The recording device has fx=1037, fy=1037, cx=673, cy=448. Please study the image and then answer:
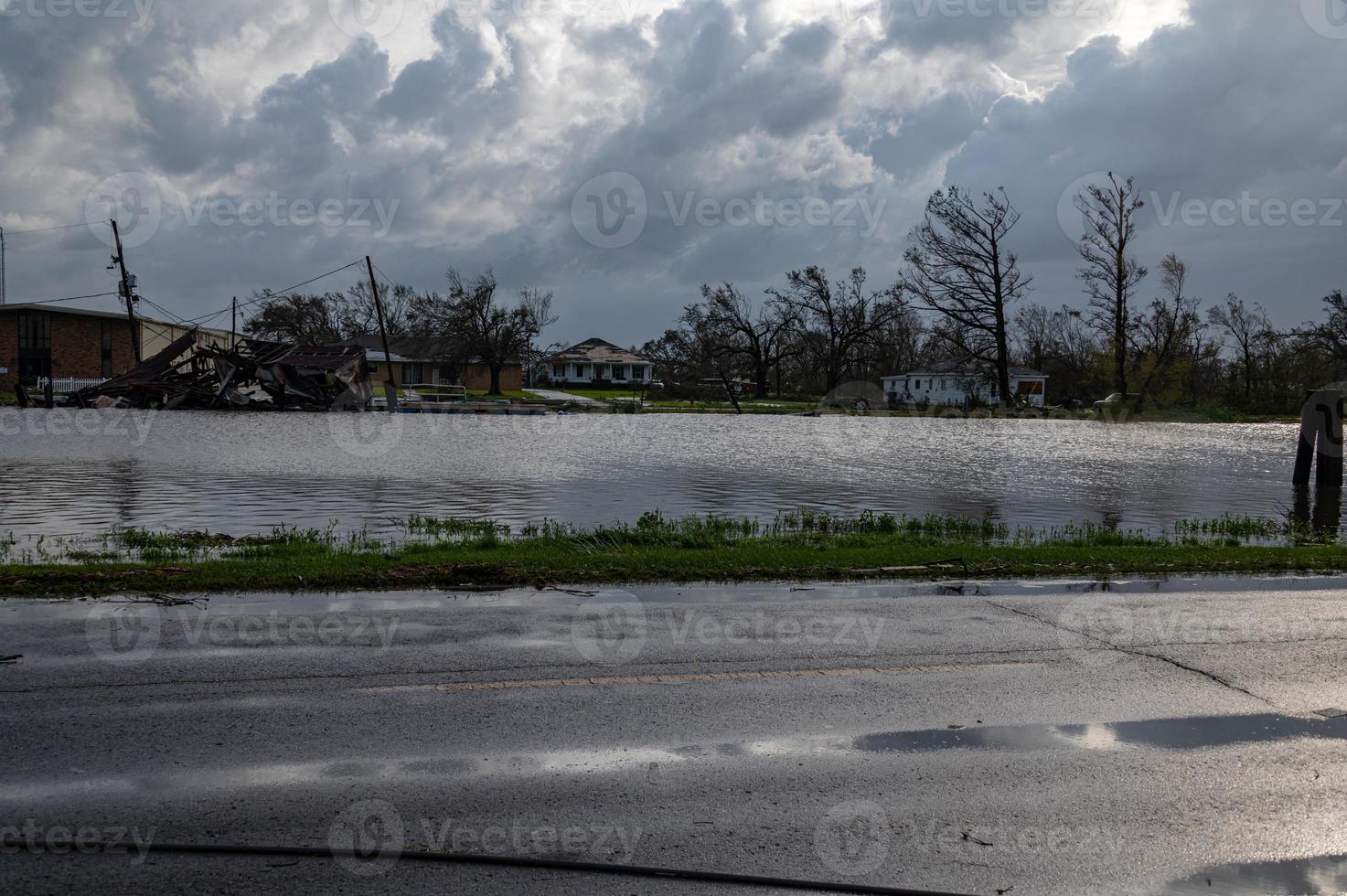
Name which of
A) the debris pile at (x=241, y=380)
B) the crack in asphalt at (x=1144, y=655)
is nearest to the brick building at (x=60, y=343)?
the debris pile at (x=241, y=380)

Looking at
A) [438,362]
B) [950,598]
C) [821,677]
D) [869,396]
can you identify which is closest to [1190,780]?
[821,677]

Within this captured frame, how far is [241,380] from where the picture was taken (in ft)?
197

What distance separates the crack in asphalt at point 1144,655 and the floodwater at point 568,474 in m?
8.55

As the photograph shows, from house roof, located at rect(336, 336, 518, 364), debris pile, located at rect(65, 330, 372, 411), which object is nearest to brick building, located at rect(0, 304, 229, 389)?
debris pile, located at rect(65, 330, 372, 411)

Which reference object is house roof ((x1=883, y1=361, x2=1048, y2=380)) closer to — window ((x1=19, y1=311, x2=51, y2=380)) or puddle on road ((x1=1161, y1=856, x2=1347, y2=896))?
window ((x1=19, y1=311, x2=51, y2=380))

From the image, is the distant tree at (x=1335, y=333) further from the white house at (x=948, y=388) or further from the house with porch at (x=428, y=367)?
the house with porch at (x=428, y=367)

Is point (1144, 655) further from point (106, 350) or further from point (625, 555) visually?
point (106, 350)

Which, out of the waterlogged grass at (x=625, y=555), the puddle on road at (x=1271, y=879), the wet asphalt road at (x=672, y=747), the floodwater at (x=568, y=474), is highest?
the floodwater at (x=568, y=474)

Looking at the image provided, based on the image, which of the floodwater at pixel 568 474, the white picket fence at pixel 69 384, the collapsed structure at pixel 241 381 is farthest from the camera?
the white picket fence at pixel 69 384

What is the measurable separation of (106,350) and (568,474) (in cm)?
6852

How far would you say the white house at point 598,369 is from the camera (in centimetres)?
13050

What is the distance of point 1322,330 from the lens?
309ft

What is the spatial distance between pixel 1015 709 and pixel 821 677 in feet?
4.39

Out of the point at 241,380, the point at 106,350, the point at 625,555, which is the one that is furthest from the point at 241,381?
the point at 625,555
